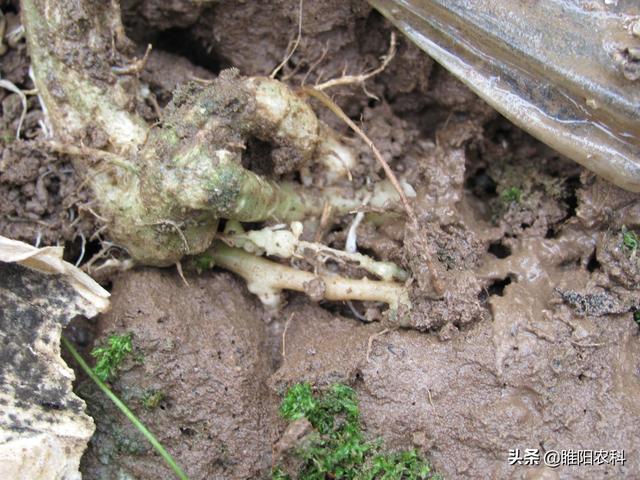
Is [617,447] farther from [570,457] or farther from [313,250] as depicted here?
[313,250]

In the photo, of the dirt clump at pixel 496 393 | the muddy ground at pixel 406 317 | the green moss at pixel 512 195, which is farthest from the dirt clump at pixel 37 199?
the green moss at pixel 512 195

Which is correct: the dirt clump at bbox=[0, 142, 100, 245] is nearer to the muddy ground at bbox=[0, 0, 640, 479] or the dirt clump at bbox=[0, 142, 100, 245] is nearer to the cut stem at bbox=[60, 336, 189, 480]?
the muddy ground at bbox=[0, 0, 640, 479]

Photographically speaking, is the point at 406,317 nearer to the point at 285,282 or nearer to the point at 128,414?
the point at 285,282

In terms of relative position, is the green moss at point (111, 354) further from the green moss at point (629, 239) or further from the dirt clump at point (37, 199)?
the green moss at point (629, 239)

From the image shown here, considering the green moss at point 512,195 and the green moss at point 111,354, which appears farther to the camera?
the green moss at point 512,195

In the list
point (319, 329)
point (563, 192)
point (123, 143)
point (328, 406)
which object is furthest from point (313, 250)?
point (563, 192)

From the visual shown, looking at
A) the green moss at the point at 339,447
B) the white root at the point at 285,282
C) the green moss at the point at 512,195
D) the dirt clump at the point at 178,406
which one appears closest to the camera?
the green moss at the point at 339,447
